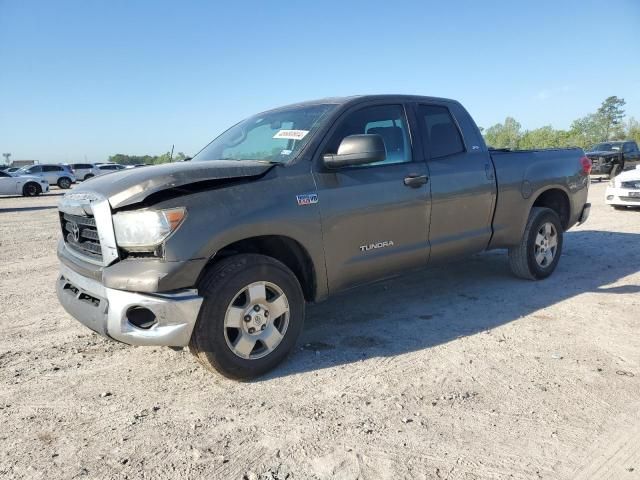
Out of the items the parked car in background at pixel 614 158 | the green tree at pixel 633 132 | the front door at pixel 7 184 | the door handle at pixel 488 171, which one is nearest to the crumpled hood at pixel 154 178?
the door handle at pixel 488 171

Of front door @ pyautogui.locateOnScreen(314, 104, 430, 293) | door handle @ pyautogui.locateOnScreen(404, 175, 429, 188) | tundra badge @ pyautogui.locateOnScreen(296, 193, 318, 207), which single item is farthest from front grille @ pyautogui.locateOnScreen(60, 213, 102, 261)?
door handle @ pyautogui.locateOnScreen(404, 175, 429, 188)

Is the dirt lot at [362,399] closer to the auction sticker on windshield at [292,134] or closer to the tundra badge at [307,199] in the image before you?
the tundra badge at [307,199]

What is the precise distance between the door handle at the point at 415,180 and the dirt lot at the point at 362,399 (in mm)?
1209

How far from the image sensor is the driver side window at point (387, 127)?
13.2 feet

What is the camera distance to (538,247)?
5.57 metres

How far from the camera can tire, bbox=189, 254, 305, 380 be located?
3.10 m

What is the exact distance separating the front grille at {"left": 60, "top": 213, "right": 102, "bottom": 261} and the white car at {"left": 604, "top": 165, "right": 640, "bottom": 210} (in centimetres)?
1138

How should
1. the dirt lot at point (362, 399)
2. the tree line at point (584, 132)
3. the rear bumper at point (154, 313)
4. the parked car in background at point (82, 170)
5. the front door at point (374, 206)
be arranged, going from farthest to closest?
the tree line at point (584, 132)
the parked car in background at point (82, 170)
the front door at point (374, 206)
the rear bumper at point (154, 313)
the dirt lot at point (362, 399)

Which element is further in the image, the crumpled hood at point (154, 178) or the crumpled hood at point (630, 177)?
the crumpled hood at point (630, 177)

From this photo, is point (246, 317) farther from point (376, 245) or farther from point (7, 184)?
point (7, 184)

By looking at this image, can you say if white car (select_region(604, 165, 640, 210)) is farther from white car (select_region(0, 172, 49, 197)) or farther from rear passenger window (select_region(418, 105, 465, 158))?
white car (select_region(0, 172, 49, 197))

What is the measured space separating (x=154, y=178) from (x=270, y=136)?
1.31 meters

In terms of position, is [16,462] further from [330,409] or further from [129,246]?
[330,409]

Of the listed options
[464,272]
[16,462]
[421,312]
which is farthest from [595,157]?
[16,462]
